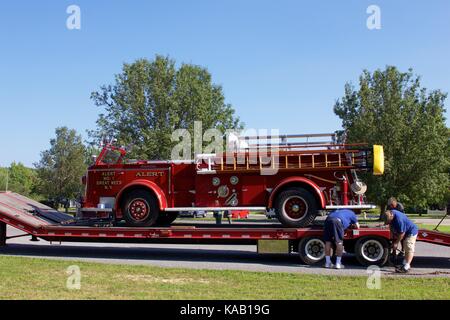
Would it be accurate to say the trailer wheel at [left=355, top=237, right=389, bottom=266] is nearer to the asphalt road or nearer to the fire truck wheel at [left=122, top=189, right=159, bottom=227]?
the asphalt road

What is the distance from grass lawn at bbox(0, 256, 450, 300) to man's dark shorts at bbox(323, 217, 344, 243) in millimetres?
1369

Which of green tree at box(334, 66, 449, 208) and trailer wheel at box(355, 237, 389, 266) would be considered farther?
green tree at box(334, 66, 449, 208)

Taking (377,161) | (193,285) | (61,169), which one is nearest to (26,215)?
(193,285)

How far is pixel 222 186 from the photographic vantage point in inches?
455

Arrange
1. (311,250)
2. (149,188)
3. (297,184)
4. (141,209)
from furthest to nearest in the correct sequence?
(141,209) < (149,188) < (297,184) < (311,250)

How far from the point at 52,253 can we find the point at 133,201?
3.10 m

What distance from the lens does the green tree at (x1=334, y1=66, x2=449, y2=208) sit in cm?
2769

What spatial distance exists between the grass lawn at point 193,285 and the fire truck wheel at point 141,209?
6.18 ft

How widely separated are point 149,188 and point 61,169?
117 feet

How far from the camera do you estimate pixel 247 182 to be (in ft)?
37.6

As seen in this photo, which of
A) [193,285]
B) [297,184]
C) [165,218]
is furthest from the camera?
[165,218]

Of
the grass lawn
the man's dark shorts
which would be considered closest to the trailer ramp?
the grass lawn

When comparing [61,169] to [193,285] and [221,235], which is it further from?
[193,285]
